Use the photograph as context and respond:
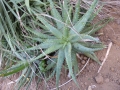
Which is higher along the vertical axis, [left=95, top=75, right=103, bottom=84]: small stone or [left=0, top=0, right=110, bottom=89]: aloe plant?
[left=0, top=0, right=110, bottom=89]: aloe plant

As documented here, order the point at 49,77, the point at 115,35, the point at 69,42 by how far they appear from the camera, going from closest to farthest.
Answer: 1. the point at 69,42
2. the point at 49,77
3. the point at 115,35

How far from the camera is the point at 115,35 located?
1.45 m

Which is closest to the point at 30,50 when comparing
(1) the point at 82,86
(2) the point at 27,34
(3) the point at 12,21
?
(2) the point at 27,34

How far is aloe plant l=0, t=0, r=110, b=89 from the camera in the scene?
1227 mm

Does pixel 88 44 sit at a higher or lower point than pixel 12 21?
lower

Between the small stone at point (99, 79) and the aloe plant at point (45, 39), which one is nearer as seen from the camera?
the aloe plant at point (45, 39)

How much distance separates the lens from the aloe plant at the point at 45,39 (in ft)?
4.02

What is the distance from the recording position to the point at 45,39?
1295 mm

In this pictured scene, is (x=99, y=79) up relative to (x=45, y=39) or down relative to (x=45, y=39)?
down

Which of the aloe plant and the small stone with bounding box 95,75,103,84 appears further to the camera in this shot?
the small stone with bounding box 95,75,103,84

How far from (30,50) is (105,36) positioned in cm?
48

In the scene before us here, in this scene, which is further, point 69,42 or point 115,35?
point 115,35

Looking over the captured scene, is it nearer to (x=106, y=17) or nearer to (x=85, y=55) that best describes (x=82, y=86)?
(x=85, y=55)

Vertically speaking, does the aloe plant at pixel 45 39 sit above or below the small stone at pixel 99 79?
above
